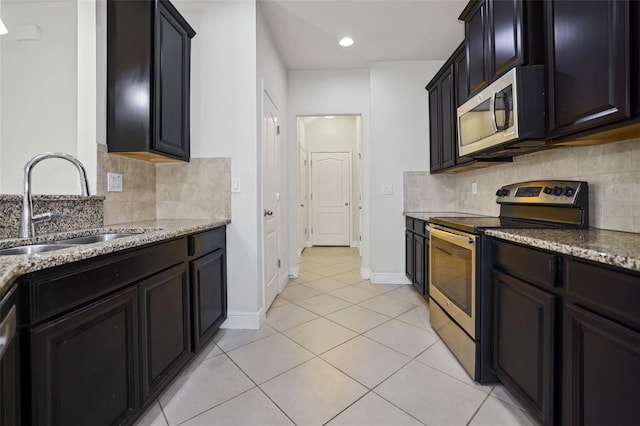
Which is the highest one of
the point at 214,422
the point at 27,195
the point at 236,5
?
the point at 236,5

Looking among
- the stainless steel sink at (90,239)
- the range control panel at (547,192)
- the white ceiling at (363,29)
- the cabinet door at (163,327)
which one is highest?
the white ceiling at (363,29)

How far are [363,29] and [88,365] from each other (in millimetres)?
3276

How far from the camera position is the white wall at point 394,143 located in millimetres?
3592

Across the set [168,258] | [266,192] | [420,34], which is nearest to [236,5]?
[266,192]

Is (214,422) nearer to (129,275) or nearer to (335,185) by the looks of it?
(129,275)

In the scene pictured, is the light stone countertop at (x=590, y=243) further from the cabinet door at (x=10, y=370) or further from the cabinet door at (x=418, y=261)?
the cabinet door at (x=10, y=370)

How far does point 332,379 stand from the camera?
5.63 ft

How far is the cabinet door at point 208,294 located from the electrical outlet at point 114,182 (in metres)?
0.77

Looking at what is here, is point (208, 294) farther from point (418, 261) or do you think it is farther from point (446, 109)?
point (446, 109)

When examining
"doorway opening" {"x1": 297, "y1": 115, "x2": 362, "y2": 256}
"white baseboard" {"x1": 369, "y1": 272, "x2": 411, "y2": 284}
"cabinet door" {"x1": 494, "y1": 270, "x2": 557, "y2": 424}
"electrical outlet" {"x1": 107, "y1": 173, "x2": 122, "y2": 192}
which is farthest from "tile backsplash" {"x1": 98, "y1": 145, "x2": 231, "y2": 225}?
"doorway opening" {"x1": 297, "y1": 115, "x2": 362, "y2": 256}

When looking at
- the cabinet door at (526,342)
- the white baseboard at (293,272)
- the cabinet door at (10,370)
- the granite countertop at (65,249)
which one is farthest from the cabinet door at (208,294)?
the cabinet door at (526,342)

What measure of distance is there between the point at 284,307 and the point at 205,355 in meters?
0.97

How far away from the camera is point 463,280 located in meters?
1.79

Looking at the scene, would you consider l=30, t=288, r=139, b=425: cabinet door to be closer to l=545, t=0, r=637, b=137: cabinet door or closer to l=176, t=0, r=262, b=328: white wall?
l=176, t=0, r=262, b=328: white wall
